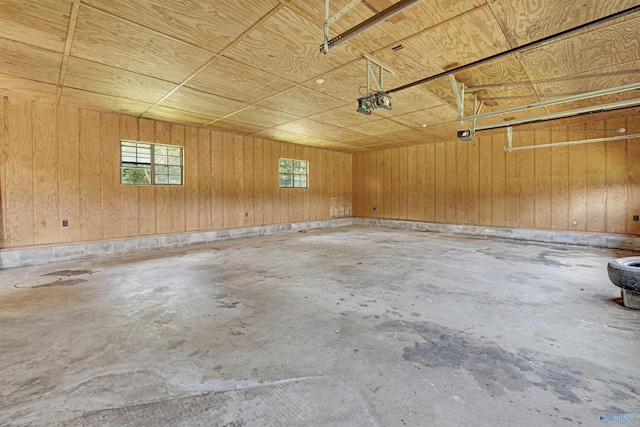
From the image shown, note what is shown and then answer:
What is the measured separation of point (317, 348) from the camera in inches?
83.9

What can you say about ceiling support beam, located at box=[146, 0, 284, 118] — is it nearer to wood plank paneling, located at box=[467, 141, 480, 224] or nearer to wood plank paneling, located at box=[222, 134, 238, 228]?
wood plank paneling, located at box=[222, 134, 238, 228]

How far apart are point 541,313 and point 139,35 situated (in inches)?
187

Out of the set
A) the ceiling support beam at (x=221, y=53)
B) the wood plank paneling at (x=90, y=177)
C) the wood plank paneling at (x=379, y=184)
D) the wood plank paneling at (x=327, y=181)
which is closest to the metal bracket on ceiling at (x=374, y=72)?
the ceiling support beam at (x=221, y=53)

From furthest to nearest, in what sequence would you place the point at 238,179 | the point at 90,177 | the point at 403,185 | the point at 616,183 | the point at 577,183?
the point at 403,185
the point at 238,179
the point at 577,183
the point at 616,183
the point at 90,177

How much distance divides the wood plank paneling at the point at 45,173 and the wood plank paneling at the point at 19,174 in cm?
6

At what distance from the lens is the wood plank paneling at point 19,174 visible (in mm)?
4531

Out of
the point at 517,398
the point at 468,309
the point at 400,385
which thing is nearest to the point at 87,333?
the point at 400,385

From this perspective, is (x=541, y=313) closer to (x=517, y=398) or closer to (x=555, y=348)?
(x=555, y=348)

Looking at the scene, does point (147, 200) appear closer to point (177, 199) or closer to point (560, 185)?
point (177, 199)

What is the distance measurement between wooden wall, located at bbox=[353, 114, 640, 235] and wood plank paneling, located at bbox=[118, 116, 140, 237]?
7125 millimetres

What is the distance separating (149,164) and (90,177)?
1.05m

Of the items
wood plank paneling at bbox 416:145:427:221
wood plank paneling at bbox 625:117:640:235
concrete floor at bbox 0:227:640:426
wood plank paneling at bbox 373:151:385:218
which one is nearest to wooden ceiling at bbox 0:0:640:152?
wood plank paneling at bbox 625:117:640:235

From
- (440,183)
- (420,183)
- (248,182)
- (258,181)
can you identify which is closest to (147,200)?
(248,182)

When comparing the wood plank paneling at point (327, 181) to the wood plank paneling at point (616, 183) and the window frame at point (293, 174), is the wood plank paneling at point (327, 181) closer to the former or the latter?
the window frame at point (293, 174)
